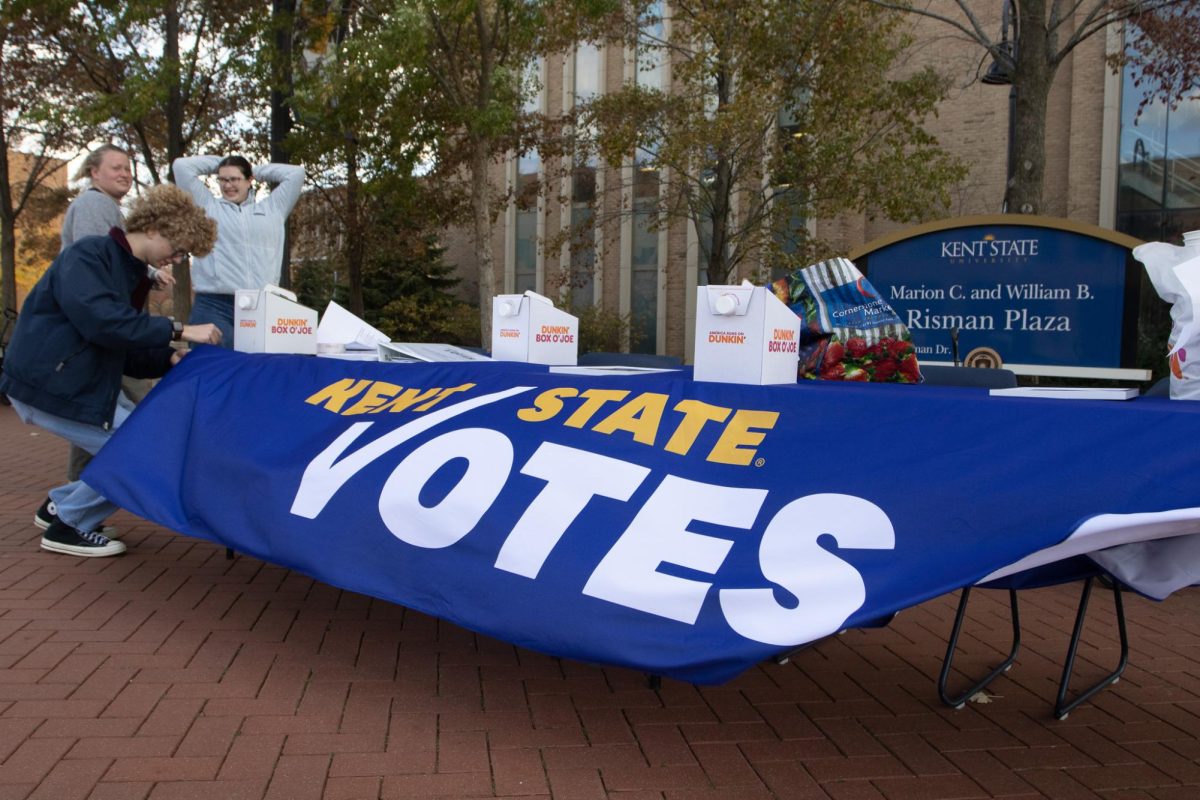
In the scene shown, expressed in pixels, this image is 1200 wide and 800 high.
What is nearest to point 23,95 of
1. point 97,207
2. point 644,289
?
point 644,289

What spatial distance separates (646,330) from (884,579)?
941 inches

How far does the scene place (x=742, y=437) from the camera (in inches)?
106

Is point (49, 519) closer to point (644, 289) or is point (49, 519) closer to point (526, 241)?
point (644, 289)

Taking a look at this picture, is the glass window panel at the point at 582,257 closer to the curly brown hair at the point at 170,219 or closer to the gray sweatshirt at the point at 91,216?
the gray sweatshirt at the point at 91,216

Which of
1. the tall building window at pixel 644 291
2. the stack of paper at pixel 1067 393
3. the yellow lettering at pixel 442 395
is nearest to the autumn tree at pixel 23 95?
the tall building window at pixel 644 291

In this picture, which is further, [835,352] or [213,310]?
[213,310]

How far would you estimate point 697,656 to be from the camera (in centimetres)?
243

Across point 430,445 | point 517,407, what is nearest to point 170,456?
point 430,445

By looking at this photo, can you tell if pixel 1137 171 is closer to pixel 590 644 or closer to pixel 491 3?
pixel 491 3

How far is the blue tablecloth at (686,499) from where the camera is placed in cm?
226

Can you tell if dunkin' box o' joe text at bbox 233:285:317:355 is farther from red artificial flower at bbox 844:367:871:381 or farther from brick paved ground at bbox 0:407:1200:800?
red artificial flower at bbox 844:367:871:381

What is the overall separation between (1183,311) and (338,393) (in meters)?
2.82

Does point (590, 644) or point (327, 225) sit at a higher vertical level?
point (327, 225)

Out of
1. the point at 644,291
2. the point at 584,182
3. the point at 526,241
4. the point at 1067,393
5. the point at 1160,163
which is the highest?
the point at 584,182
